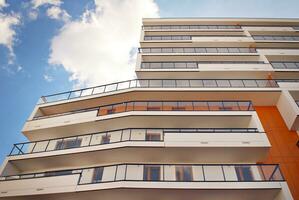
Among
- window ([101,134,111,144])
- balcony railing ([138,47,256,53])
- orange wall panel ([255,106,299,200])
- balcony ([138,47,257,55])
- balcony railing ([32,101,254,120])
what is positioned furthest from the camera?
balcony railing ([138,47,256,53])

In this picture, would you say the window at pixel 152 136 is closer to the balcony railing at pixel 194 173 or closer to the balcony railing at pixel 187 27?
the balcony railing at pixel 194 173

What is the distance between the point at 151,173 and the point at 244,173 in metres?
5.29

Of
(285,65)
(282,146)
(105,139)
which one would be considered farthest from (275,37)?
(105,139)

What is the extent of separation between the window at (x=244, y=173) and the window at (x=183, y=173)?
271 cm

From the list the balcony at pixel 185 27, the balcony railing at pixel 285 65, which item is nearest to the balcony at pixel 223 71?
the balcony railing at pixel 285 65

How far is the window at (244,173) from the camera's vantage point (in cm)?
1277

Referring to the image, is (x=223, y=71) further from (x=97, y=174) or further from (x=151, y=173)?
(x=97, y=174)

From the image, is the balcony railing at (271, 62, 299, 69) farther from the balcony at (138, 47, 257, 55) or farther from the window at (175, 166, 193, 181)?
the window at (175, 166, 193, 181)

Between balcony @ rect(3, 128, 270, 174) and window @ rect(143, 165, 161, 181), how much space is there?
5.02 feet

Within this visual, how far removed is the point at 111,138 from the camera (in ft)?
55.0

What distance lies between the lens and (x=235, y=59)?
25.5 meters

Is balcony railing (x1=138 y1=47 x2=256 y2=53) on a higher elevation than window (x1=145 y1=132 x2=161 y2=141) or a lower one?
higher

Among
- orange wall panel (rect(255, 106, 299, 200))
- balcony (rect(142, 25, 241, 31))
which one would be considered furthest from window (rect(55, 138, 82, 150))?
balcony (rect(142, 25, 241, 31))

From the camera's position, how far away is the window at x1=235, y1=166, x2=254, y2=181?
1277 cm
